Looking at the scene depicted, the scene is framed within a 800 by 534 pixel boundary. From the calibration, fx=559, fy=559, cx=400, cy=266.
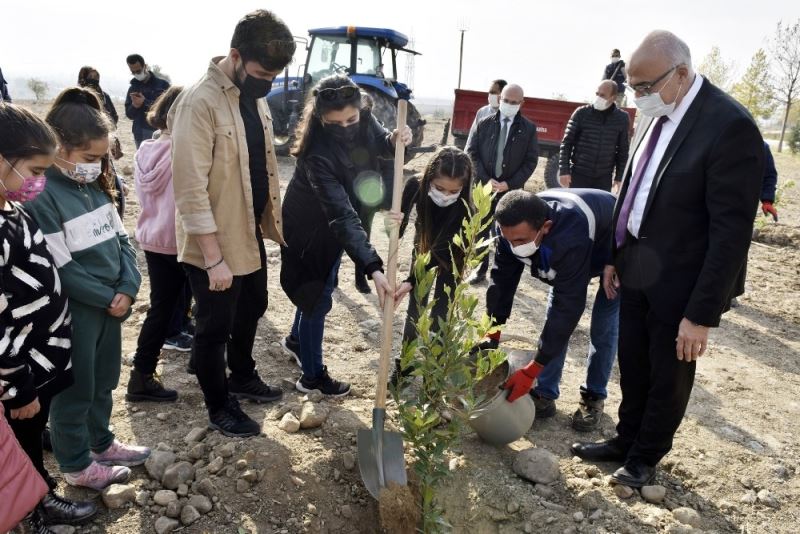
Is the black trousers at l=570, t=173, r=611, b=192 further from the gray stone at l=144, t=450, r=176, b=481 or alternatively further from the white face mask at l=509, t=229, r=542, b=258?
the gray stone at l=144, t=450, r=176, b=481

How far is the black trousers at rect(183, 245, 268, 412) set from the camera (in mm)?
2371

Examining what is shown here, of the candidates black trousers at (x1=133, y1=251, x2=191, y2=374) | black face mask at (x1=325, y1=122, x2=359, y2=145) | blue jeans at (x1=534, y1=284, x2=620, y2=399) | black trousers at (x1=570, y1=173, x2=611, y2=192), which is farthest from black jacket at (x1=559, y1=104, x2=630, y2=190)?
black trousers at (x1=133, y1=251, x2=191, y2=374)

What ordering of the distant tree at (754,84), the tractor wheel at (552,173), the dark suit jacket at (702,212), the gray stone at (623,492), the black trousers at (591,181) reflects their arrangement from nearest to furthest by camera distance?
the dark suit jacket at (702,212)
the gray stone at (623,492)
the black trousers at (591,181)
the tractor wheel at (552,173)
the distant tree at (754,84)

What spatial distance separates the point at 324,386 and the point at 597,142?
145 inches

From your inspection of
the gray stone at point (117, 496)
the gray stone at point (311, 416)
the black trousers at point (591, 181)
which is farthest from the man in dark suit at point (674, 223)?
the black trousers at point (591, 181)

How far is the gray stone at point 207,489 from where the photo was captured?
2.27 m

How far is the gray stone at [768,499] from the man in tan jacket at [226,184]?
242 centimetres

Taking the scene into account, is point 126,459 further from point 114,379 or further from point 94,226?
point 94,226

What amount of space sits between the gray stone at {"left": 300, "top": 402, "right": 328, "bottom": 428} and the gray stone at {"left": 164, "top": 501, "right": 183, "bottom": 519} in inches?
27.1

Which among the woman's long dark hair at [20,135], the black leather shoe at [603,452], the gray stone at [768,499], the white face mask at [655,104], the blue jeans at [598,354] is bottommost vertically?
the gray stone at [768,499]

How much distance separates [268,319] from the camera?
4246 mm

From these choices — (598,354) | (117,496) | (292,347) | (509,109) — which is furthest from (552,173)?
(117,496)

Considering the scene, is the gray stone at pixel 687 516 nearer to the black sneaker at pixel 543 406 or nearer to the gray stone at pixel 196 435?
the black sneaker at pixel 543 406

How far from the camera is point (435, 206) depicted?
2.97 meters
